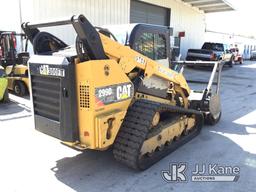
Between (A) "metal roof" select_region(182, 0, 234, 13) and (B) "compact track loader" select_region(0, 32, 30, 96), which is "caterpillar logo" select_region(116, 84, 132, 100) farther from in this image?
(A) "metal roof" select_region(182, 0, 234, 13)

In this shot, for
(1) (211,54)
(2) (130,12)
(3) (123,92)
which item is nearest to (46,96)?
(3) (123,92)

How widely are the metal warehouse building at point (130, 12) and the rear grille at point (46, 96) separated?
936mm

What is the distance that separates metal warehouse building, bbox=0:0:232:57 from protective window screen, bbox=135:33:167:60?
4.25ft

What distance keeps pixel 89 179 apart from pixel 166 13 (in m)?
17.4

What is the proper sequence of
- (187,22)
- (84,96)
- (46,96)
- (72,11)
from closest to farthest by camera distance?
(84,96), (46,96), (72,11), (187,22)

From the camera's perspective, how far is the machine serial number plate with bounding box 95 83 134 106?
346cm

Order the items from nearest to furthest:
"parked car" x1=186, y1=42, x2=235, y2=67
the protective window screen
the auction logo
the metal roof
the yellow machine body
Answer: the yellow machine body → the auction logo → the protective window screen → "parked car" x1=186, y1=42, x2=235, y2=67 → the metal roof

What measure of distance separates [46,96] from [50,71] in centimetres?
41

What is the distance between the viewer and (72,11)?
39.2ft

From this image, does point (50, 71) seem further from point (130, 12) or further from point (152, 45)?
point (130, 12)

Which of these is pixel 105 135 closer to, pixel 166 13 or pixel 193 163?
pixel 193 163

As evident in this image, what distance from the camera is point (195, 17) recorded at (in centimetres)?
2419

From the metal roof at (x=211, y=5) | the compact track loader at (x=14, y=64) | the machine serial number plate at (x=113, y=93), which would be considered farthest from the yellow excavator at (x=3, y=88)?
the metal roof at (x=211, y=5)

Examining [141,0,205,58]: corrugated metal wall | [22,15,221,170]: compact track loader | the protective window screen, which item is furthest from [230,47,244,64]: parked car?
[22,15,221,170]: compact track loader
